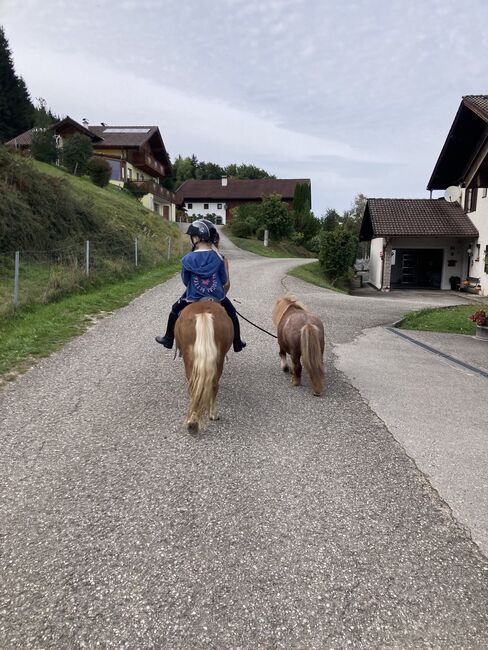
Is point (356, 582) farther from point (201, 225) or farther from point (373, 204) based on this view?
point (373, 204)

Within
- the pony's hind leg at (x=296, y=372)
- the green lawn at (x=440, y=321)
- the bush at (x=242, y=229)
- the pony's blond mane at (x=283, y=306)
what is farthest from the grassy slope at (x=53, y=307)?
the bush at (x=242, y=229)

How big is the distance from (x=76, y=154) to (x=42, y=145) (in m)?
2.30

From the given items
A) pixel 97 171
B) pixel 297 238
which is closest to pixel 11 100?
pixel 97 171

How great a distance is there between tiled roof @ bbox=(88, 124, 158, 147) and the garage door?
30000 millimetres

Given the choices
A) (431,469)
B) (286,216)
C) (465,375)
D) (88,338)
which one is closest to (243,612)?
(431,469)

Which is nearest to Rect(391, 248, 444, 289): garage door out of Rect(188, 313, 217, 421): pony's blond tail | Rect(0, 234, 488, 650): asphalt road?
Rect(0, 234, 488, 650): asphalt road

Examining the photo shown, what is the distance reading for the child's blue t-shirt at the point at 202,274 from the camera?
4.67 m

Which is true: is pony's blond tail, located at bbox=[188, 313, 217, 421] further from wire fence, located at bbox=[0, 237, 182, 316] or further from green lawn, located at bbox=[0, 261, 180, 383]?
wire fence, located at bbox=[0, 237, 182, 316]

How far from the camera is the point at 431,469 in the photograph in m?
3.67

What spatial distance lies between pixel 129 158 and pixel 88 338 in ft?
138

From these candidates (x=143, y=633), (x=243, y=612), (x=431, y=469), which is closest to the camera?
(x=143, y=633)

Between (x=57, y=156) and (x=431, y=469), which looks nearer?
(x=431, y=469)

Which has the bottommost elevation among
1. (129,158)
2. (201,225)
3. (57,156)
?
(201,225)

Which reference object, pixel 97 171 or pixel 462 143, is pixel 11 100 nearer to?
pixel 97 171
